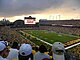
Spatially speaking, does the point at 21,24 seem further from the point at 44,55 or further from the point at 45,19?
the point at 44,55

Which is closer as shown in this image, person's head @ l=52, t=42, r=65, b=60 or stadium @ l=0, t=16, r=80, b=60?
person's head @ l=52, t=42, r=65, b=60

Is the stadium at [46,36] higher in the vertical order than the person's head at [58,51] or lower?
lower

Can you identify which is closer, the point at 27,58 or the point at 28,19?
the point at 27,58

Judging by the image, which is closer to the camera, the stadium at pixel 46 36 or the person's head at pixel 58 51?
the person's head at pixel 58 51

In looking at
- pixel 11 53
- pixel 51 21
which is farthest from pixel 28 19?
pixel 11 53

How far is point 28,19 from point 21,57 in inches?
3091

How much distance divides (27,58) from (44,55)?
39 cm

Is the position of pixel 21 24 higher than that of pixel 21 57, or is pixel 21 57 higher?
pixel 21 57

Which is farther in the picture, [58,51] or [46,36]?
[46,36]

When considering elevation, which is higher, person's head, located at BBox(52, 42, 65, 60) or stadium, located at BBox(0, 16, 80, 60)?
person's head, located at BBox(52, 42, 65, 60)

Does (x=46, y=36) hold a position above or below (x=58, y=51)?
below

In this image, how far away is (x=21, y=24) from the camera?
9938 centimetres

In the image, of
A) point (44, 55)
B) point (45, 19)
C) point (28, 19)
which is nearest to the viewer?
point (44, 55)

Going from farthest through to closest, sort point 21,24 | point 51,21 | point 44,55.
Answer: point 51,21
point 21,24
point 44,55
